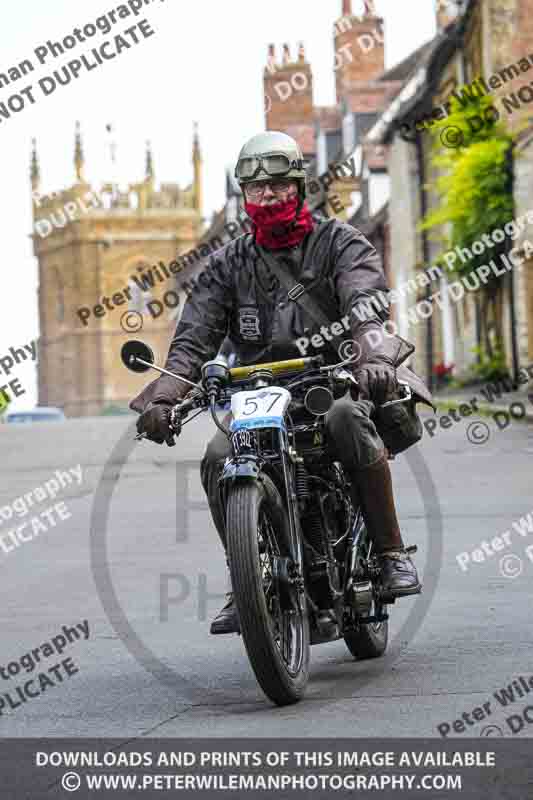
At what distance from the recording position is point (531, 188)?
32031mm

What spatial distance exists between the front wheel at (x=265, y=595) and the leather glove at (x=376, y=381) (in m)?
0.46

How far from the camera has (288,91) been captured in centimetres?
7050

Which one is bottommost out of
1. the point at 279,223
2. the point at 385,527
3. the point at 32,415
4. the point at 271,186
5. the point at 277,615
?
the point at 277,615

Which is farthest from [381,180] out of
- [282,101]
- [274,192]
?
[274,192]

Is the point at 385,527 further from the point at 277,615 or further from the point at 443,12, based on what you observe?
the point at 443,12

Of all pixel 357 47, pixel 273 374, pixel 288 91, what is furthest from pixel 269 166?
pixel 288 91

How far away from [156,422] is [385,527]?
0.94m

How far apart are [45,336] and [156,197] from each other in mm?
14853

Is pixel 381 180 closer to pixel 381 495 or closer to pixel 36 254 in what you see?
pixel 381 495

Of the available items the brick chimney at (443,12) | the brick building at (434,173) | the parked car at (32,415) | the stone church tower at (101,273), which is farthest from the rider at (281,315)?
the stone church tower at (101,273)

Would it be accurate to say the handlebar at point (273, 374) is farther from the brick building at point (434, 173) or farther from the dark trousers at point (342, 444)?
the brick building at point (434, 173)

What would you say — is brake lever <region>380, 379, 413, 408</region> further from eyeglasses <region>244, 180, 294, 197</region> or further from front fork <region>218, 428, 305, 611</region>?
eyeglasses <region>244, 180, 294, 197</region>

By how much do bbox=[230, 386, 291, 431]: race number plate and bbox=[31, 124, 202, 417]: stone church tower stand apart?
120442 mm
